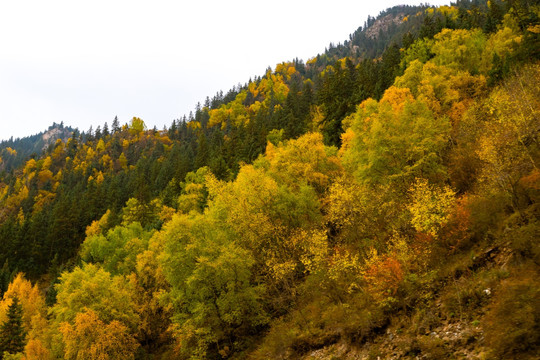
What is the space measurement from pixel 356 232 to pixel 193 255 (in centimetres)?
1494

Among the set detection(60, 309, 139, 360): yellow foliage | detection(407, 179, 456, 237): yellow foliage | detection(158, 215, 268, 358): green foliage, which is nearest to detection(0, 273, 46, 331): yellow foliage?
detection(60, 309, 139, 360): yellow foliage

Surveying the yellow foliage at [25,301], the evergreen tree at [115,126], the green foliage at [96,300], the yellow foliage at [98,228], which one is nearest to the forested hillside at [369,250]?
the green foliage at [96,300]

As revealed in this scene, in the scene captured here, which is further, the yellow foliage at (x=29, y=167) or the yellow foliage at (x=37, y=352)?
the yellow foliage at (x=29, y=167)

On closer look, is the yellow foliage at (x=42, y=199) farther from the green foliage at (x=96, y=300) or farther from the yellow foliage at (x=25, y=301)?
the green foliage at (x=96, y=300)

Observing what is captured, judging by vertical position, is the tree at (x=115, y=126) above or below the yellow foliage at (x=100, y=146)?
above

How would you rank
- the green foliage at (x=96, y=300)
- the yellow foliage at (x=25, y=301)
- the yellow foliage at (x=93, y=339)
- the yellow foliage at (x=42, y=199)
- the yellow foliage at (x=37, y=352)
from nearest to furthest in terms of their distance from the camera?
the yellow foliage at (x=93, y=339), the green foliage at (x=96, y=300), the yellow foliage at (x=37, y=352), the yellow foliage at (x=25, y=301), the yellow foliage at (x=42, y=199)

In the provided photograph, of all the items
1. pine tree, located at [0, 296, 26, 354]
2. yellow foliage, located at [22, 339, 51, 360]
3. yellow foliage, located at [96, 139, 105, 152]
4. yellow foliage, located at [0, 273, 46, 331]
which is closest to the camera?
yellow foliage, located at [22, 339, 51, 360]

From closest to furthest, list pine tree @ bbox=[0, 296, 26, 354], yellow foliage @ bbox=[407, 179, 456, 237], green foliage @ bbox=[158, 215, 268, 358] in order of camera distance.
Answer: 1. yellow foliage @ bbox=[407, 179, 456, 237]
2. green foliage @ bbox=[158, 215, 268, 358]
3. pine tree @ bbox=[0, 296, 26, 354]

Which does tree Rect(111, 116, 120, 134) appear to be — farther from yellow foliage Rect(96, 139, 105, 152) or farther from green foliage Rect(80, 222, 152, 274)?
green foliage Rect(80, 222, 152, 274)

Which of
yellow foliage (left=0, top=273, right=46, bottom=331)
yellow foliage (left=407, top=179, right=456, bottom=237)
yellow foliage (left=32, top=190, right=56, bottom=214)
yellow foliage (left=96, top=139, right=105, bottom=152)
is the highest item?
yellow foliage (left=96, top=139, right=105, bottom=152)

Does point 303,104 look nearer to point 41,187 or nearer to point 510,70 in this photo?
point 510,70

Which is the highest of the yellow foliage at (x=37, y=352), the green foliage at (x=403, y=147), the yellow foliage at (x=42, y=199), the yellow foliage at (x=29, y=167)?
the yellow foliage at (x=29, y=167)

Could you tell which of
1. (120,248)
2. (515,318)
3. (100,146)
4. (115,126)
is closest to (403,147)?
(515,318)

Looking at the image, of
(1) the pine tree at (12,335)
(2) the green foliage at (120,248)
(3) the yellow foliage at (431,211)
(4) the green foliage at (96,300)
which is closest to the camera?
(3) the yellow foliage at (431,211)
